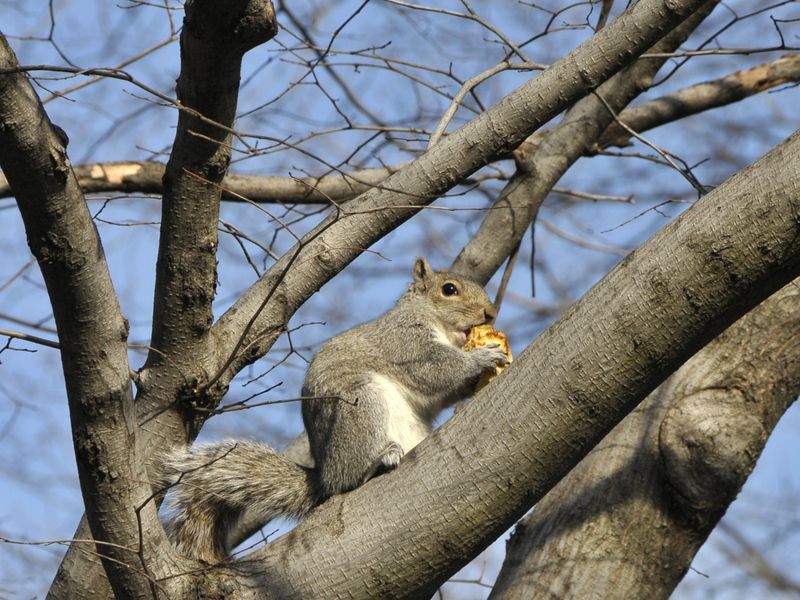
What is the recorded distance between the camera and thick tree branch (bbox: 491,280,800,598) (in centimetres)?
321

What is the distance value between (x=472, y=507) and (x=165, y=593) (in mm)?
827

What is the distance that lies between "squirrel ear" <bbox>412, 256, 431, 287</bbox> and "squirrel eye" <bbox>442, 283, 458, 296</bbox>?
0.69ft

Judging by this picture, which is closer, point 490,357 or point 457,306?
point 490,357

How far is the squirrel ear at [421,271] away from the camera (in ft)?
16.9

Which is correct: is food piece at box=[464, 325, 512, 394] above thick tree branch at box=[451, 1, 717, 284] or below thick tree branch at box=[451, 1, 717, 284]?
below

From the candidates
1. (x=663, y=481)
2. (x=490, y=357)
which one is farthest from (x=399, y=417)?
(x=663, y=481)

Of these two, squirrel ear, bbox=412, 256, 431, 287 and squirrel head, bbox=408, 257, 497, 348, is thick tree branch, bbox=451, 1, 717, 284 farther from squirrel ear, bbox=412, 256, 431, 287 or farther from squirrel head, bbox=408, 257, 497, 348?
squirrel ear, bbox=412, 256, 431, 287

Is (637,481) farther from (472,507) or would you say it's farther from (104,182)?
(104,182)

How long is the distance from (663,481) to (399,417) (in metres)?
1.12

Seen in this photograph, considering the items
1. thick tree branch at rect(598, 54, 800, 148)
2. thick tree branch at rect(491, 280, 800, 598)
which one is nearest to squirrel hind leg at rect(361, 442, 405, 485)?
thick tree branch at rect(491, 280, 800, 598)

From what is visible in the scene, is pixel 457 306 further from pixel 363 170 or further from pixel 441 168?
pixel 441 168

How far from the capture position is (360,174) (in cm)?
488

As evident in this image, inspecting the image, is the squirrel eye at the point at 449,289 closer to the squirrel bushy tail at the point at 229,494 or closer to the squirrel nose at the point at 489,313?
the squirrel nose at the point at 489,313

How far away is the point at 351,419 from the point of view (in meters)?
3.82
